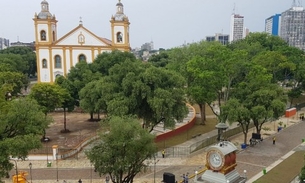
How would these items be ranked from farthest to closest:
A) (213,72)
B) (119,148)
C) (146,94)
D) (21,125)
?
(213,72) < (146,94) < (21,125) < (119,148)

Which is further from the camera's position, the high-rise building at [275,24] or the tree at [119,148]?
the high-rise building at [275,24]

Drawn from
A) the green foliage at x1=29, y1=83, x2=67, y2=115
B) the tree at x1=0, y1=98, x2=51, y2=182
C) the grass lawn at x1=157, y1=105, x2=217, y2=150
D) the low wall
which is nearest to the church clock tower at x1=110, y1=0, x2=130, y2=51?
the grass lawn at x1=157, y1=105, x2=217, y2=150

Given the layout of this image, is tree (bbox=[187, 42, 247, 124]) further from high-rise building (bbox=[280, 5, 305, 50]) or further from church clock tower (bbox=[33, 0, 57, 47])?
high-rise building (bbox=[280, 5, 305, 50])

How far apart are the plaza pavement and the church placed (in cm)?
2913

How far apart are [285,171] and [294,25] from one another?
452 ft

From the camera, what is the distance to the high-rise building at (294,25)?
460 ft

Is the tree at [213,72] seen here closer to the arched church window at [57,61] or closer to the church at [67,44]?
the church at [67,44]

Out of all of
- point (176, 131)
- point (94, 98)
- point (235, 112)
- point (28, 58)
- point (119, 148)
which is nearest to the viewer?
point (119, 148)

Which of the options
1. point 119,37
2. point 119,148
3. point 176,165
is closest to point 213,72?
point 176,165

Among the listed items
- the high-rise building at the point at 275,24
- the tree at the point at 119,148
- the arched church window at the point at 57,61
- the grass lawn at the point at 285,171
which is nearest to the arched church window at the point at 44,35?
the arched church window at the point at 57,61

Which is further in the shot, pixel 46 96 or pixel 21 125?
pixel 46 96

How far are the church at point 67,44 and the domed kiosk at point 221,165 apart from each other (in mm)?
40890

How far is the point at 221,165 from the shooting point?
45.7 ft

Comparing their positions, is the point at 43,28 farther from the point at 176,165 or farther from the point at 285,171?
the point at 285,171
